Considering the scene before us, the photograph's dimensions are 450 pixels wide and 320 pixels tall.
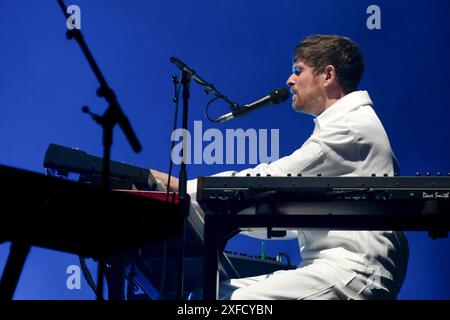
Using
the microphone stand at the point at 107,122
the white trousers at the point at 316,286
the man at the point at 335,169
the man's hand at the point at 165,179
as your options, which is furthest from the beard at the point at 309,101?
the microphone stand at the point at 107,122

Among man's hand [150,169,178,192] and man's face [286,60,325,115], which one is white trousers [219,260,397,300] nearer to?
man's hand [150,169,178,192]

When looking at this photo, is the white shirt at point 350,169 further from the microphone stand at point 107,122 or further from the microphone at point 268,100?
the microphone stand at point 107,122

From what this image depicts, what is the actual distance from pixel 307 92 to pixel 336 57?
0.78 feet

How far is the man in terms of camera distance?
10.1 ft

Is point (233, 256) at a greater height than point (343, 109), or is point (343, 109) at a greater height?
point (343, 109)

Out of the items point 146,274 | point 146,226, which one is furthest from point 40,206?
point 146,274

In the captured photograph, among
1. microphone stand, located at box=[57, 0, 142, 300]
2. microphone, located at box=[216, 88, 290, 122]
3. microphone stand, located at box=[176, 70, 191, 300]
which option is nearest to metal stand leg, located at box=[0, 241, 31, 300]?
microphone stand, located at box=[57, 0, 142, 300]

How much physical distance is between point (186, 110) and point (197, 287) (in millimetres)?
827

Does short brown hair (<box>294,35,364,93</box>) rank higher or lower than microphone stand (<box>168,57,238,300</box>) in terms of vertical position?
higher

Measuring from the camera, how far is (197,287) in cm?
372

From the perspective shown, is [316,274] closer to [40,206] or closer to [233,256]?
[233,256]

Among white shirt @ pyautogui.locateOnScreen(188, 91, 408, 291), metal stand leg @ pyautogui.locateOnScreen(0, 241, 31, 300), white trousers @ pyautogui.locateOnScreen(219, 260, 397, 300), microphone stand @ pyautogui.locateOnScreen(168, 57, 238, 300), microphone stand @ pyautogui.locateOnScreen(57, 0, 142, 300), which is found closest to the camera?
metal stand leg @ pyautogui.locateOnScreen(0, 241, 31, 300)
